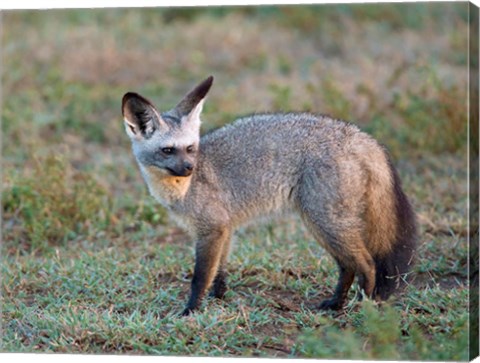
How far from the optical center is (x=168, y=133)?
6.12 metres

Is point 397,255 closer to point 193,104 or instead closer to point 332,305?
point 332,305

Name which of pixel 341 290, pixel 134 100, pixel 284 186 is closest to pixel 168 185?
pixel 134 100

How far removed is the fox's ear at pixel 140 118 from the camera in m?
6.01

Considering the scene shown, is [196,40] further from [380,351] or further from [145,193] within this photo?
[380,351]

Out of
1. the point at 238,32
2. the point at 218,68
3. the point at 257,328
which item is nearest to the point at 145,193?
the point at 257,328

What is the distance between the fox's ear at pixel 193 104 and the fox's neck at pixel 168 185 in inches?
16.1

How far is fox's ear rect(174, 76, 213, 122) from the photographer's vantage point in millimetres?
6195

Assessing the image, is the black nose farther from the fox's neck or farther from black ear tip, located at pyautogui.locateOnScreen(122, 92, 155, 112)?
black ear tip, located at pyautogui.locateOnScreen(122, 92, 155, 112)

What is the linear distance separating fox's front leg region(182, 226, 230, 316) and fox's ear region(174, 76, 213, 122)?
762 mm

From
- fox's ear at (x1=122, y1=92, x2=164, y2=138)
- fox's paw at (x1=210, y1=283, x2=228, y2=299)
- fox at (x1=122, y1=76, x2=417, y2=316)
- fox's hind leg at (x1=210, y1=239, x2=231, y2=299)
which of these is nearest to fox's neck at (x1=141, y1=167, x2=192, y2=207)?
fox at (x1=122, y1=76, x2=417, y2=316)

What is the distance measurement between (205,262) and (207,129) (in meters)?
3.93

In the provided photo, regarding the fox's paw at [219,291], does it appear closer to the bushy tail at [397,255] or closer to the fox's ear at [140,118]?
the bushy tail at [397,255]

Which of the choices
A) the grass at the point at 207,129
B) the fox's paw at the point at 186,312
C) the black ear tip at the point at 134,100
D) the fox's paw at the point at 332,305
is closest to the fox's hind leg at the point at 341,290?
the fox's paw at the point at 332,305

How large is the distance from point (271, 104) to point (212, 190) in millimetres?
4544
